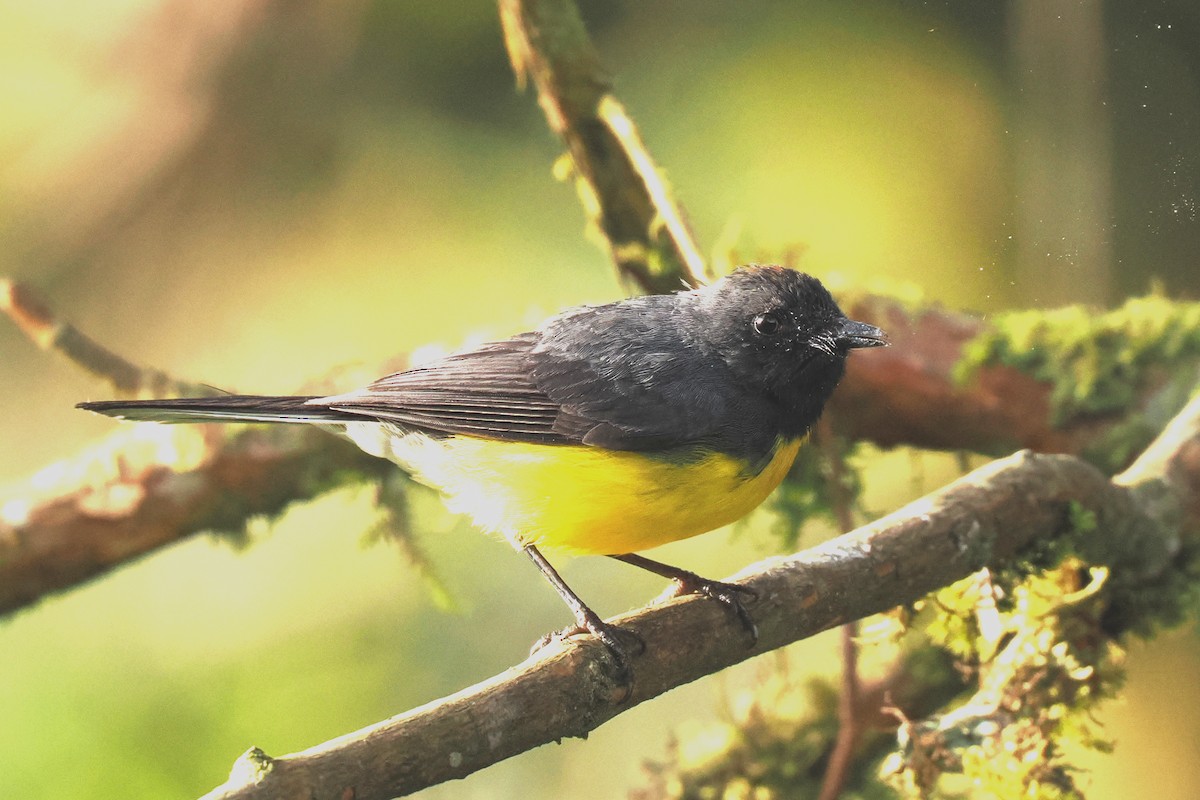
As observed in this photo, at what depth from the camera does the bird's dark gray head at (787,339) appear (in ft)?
10.4

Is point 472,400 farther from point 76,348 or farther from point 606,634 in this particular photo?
point 76,348

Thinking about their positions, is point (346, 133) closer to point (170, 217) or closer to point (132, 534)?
point (170, 217)

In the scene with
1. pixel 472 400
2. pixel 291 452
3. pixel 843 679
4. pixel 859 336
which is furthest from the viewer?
pixel 291 452

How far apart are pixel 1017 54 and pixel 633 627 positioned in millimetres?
3756

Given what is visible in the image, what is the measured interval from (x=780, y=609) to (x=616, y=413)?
624 mm

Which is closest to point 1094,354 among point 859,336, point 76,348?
point 859,336

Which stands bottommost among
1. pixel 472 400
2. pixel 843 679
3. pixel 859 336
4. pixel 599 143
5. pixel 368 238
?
pixel 843 679

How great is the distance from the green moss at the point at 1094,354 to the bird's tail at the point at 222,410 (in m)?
2.22

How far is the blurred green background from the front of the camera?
5828 millimetres

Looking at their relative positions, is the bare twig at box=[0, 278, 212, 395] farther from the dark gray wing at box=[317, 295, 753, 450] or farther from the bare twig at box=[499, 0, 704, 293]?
the bare twig at box=[499, 0, 704, 293]

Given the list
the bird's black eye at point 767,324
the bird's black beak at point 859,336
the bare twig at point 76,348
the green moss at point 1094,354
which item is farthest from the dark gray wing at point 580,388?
the green moss at point 1094,354

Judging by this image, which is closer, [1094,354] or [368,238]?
[1094,354]

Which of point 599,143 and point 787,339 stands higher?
point 599,143

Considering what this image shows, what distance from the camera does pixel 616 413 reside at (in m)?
3.07
